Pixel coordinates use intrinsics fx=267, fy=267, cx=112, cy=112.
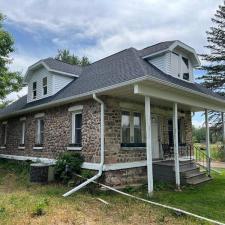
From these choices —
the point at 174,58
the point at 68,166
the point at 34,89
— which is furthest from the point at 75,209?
the point at 34,89

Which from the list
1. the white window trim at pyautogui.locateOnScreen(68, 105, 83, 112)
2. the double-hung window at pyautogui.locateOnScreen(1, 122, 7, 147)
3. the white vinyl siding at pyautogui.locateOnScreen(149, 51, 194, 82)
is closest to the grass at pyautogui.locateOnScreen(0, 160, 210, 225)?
the white window trim at pyautogui.locateOnScreen(68, 105, 83, 112)

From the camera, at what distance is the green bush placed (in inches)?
414

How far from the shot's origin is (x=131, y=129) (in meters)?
11.3

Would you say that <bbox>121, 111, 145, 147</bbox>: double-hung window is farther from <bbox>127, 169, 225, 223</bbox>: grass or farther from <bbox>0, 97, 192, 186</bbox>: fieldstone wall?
<bbox>127, 169, 225, 223</bbox>: grass

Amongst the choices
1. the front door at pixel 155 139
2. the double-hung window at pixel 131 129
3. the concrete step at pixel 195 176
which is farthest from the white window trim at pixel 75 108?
the concrete step at pixel 195 176

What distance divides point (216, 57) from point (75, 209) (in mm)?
26263

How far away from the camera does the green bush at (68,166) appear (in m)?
10.5

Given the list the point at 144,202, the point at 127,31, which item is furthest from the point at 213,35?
the point at 144,202

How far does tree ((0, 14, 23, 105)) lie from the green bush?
7.27 metres

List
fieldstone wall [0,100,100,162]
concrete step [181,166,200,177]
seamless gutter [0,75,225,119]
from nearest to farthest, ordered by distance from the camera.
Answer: seamless gutter [0,75,225,119], fieldstone wall [0,100,100,162], concrete step [181,166,200,177]

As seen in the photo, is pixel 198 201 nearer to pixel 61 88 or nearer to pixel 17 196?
pixel 17 196

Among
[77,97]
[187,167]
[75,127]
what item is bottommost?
[187,167]

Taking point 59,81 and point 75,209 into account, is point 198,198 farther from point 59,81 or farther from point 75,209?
point 59,81

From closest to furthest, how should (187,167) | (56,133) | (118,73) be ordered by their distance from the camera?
(118,73), (187,167), (56,133)
